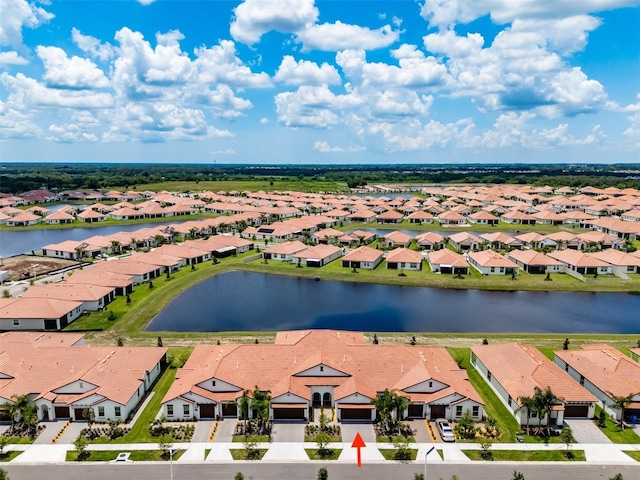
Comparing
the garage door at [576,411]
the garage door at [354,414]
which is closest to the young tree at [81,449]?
the garage door at [354,414]

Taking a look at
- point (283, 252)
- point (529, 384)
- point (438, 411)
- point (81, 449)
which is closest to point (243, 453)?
point (81, 449)

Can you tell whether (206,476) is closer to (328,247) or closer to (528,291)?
(528,291)

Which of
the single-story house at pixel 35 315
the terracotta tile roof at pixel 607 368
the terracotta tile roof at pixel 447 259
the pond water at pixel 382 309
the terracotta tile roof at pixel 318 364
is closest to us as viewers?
the terracotta tile roof at pixel 318 364

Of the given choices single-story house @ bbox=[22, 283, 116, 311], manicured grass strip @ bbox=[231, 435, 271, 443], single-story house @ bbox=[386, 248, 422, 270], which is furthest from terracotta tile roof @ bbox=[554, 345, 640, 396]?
→ single-story house @ bbox=[22, 283, 116, 311]

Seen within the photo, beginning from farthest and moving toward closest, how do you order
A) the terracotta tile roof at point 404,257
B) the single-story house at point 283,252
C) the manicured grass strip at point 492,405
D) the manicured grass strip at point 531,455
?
1. the single-story house at point 283,252
2. the terracotta tile roof at point 404,257
3. the manicured grass strip at point 492,405
4. the manicured grass strip at point 531,455

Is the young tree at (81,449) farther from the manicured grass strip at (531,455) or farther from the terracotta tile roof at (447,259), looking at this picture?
the terracotta tile roof at (447,259)

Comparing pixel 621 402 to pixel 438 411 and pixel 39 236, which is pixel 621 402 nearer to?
pixel 438 411

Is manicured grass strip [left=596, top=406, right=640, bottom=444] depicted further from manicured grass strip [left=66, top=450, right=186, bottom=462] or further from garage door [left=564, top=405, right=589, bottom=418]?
manicured grass strip [left=66, top=450, right=186, bottom=462]

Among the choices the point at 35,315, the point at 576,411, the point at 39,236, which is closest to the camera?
the point at 576,411
